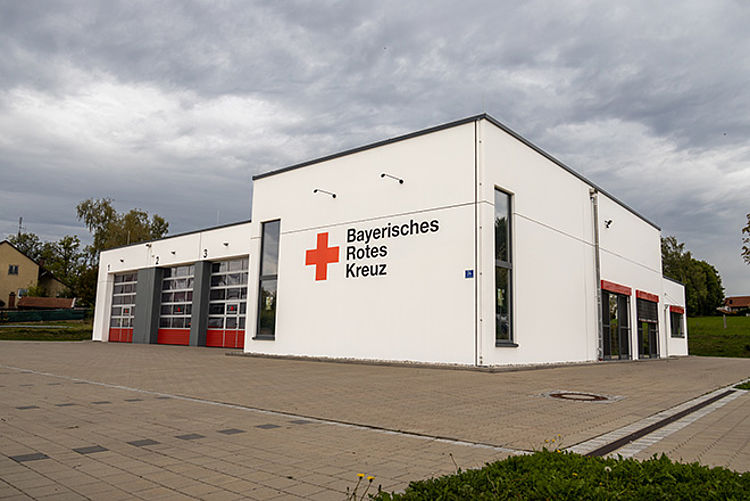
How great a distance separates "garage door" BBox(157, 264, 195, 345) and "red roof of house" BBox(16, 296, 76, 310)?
41.3 m

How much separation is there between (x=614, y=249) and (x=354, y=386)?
17.2m

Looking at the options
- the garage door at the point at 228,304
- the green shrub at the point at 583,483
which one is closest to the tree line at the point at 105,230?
the garage door at the point at 228,304

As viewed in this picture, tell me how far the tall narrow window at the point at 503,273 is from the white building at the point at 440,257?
0.06 metres

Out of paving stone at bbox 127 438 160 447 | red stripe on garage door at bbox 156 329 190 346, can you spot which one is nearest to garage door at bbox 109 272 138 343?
red stripe on garage door at bbox 156 329 190 346

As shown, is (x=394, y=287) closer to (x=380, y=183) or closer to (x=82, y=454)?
(x=380, y=183)

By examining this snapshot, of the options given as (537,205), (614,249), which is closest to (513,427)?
(537,205)

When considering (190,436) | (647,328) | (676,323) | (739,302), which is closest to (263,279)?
(190,436)

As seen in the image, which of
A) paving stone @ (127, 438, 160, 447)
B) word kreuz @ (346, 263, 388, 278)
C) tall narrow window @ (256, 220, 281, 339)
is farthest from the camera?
tall narrow window @ (256, 220, 281, 339)

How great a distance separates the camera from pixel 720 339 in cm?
4544

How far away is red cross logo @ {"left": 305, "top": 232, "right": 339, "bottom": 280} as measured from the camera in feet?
60.0

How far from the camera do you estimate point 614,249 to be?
2352cm

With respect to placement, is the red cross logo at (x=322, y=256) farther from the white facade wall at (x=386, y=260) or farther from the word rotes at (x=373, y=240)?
the word rotes at (x=373, y=240)

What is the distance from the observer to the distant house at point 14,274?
208ft

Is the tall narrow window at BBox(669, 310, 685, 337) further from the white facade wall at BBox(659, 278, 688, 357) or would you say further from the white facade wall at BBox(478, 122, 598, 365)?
the white facade wall at BBox(478, 122, 598, 365)
